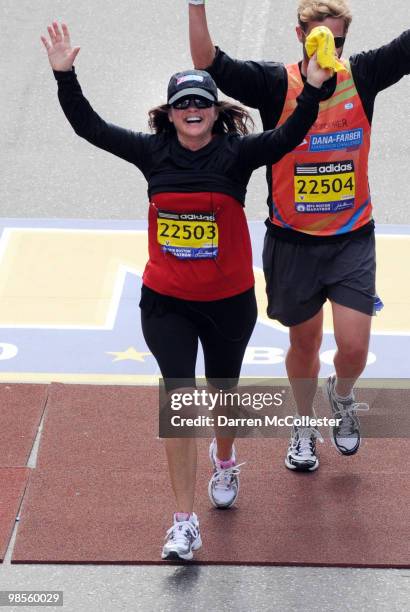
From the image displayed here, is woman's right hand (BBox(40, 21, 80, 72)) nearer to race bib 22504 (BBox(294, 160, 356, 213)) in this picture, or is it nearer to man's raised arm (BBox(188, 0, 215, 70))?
man's raised arm (BBox(188, 0, 215, 70))

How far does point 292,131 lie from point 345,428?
1732 mm

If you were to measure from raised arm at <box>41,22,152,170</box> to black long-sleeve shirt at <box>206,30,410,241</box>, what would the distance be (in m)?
0.51

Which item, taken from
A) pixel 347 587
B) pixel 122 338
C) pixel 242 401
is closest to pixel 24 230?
pixel 122 338

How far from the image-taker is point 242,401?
6.63 meters

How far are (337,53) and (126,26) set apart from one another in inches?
287

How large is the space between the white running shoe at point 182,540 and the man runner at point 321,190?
3.51 ft

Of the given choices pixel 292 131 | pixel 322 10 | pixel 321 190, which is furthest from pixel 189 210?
pixel 322 10

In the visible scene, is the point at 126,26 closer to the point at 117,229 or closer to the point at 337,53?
the point at 117,229

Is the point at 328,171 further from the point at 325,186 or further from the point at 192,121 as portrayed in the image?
the point at 192,121

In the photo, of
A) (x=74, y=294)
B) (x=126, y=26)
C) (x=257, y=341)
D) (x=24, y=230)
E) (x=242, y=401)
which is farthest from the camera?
(x=126, y=26)

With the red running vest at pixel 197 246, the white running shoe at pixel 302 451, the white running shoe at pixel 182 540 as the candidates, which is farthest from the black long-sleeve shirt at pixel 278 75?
the white running shoe at pixel 182 540

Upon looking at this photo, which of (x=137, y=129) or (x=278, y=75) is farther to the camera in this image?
(x=137, y=129)

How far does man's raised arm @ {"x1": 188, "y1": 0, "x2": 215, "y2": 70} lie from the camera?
5.46m

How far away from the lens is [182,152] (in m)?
5.29
